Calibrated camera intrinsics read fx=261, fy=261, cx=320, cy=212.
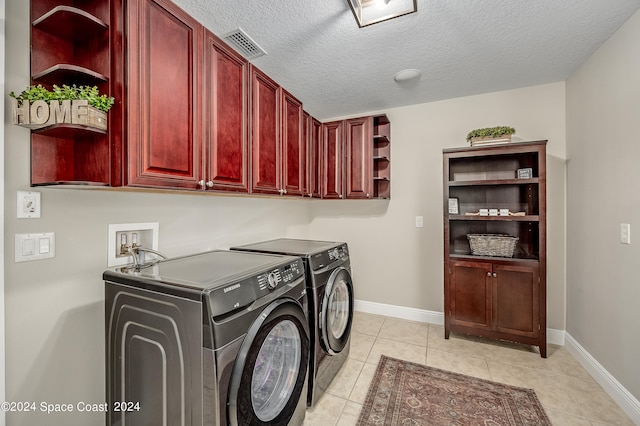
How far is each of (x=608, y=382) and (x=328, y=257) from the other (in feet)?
6.97

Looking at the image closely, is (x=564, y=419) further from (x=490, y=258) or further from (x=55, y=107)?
(x=55, y=107)

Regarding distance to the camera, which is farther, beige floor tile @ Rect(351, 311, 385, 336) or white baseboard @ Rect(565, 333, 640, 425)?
beige floor tile @ Rect(351, 311, 385, 336)

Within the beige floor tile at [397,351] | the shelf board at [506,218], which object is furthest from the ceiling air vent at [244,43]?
the beige floor tile at [397,351]

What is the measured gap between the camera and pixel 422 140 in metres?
2.99

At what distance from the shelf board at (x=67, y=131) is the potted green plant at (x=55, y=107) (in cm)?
1

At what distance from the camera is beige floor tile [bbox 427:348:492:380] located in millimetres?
2070

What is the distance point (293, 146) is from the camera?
91.7 inches

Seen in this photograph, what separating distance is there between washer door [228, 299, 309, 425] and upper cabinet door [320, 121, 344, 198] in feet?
5.76

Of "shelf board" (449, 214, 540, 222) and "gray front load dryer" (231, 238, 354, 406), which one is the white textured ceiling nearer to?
"shelf board" (449, 214, 540, 222)

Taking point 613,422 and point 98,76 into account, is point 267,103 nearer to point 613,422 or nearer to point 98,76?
point 98,76

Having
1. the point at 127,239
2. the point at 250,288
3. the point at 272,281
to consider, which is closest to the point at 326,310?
the point at 272,281

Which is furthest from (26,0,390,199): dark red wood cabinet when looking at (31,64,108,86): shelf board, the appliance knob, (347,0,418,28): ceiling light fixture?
(347,0,418,28): ceiling light fixture

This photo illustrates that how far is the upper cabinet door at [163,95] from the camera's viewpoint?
1.09 meters

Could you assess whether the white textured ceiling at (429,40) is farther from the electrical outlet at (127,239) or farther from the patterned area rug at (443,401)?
the patterned area rug at (443,401)
